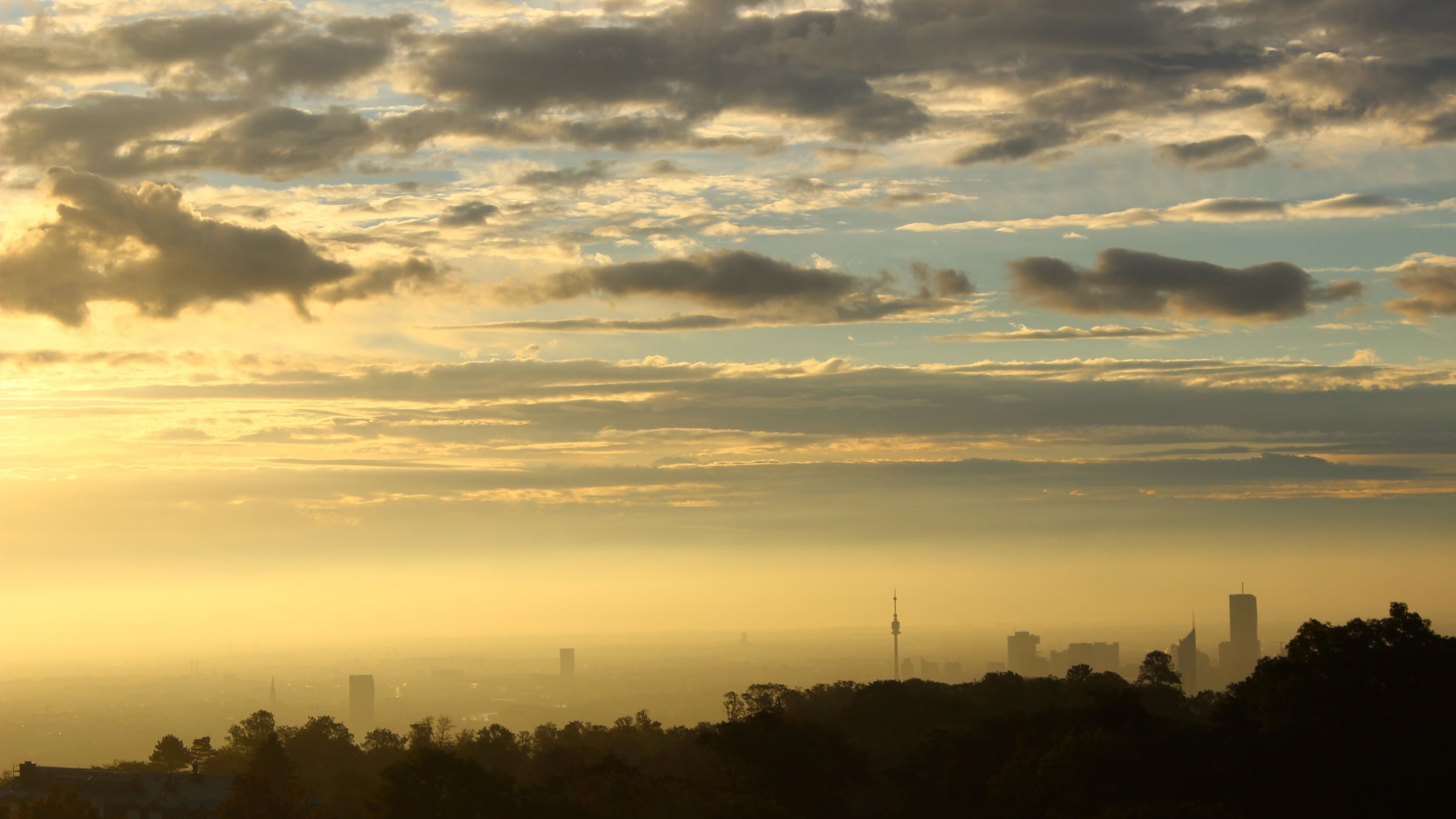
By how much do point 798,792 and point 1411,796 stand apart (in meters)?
32.0

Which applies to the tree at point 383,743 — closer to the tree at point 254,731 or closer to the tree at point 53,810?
the tree at point 254,731

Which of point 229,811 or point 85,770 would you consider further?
point 85,770

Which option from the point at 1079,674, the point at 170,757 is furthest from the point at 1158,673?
the point at 170,757

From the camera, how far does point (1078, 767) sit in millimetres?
59344

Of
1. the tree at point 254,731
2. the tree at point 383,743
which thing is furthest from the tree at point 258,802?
the tree at point 254,731

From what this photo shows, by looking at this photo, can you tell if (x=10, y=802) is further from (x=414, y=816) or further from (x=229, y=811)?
(x=414, y=816)

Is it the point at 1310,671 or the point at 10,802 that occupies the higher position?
the point at 1310,671

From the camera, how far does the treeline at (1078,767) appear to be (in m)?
58.9

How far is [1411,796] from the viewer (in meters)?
56.1

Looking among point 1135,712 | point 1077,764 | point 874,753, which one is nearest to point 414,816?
point 1077,764

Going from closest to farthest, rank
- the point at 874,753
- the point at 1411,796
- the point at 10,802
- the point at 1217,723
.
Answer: the point at 1411,796
the point at 1217,723
the point at 10,802
the point at 874,753

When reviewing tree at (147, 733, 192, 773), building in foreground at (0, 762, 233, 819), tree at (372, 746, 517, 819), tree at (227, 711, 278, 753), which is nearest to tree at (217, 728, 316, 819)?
tree at (372, 746, 517, 819)

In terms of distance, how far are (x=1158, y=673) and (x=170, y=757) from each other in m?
85.9

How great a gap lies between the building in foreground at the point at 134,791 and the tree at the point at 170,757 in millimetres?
13376
